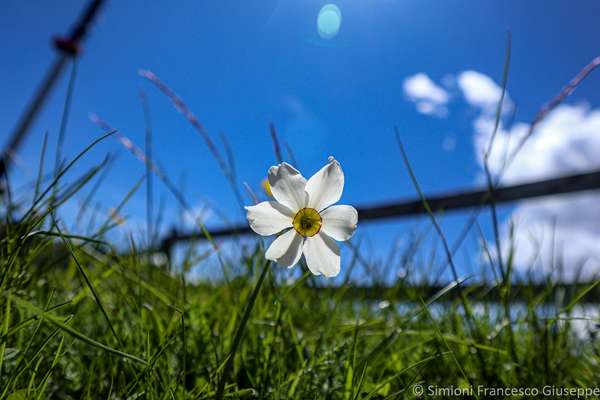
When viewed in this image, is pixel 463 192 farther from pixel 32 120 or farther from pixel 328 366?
pixel 32 120

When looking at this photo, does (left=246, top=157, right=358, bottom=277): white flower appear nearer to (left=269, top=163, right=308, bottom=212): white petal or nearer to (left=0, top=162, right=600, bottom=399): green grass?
(left=269, top=163, right=308, bottom=212): white petal

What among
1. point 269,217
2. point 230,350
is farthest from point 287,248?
point 230,350

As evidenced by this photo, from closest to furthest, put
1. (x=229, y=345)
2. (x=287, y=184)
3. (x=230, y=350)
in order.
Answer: (x=287, y=184), (x=230, y=350), (x=229, y=345)

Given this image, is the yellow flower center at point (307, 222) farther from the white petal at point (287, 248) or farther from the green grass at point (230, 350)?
the green grass at point (230, 350)

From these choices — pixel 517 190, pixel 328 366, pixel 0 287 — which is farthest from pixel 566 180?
pixel 0 287

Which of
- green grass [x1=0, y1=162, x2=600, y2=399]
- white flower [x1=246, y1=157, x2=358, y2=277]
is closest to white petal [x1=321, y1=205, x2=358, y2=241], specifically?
white flower [x1=246, y1=157, x2=358, y2=277]

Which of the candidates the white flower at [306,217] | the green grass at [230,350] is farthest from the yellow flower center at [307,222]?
the green grass at [230,350]

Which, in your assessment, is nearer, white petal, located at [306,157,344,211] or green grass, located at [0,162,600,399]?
white petal, located at [306,157,344,211]

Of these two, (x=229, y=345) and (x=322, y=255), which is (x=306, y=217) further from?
(x=229, y=345)
